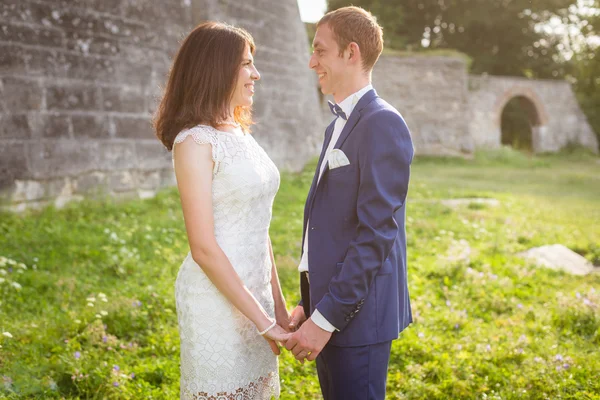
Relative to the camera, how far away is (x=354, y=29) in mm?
2080

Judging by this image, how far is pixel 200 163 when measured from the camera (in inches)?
80.5

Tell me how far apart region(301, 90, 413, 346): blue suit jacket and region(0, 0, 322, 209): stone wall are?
5.15 metres

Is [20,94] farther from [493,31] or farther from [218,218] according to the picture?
[493,31]

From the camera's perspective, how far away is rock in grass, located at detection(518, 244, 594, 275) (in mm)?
5539

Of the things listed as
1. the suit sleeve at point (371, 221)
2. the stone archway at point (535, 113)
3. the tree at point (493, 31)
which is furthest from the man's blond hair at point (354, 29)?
the tree at point (493, 31)

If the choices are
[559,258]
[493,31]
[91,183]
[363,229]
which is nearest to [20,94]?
[91,183]

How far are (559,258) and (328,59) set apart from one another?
4645 millimetres

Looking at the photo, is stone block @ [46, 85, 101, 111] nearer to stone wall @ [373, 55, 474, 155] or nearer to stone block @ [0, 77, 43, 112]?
stone block @ [0, 77, 43, 112]

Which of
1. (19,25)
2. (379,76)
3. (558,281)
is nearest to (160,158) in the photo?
(19,25)

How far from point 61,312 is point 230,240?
8.19 ft

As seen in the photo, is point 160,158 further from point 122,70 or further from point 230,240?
point 230,240

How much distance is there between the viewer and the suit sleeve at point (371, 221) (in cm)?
193

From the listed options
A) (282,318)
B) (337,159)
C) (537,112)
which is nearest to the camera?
(337,159)

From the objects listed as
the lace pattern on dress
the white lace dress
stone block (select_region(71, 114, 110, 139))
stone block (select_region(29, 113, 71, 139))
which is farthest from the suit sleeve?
stone block (select_region(71, 114, 110, 139))
